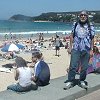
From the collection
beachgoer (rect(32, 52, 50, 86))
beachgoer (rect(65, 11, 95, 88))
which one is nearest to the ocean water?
beachgoer (rect(32, 52, 50, 86))

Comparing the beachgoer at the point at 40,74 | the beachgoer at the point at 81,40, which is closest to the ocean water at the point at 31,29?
the beachgoer at the point at 40,74

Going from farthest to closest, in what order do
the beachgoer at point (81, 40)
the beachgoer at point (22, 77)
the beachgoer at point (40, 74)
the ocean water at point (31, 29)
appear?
the ocean water at point (31, 29)
the beachgoer at point (40, 74)
the beachgoer at point (81, 40)
the beachgoer at point (22, 77)

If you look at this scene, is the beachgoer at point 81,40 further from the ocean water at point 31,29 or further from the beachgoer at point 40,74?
the ocean water at point 31,29

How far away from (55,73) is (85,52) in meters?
5.59

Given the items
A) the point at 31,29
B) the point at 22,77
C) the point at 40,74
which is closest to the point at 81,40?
the point at 40,74

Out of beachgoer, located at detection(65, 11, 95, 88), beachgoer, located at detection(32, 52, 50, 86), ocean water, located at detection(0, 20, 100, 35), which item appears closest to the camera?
beachgoer, located at detection(65, 11, 95, 88)

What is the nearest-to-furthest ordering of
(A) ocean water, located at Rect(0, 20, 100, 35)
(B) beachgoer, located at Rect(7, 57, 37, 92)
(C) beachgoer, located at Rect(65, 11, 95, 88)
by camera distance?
(B) beachgoer, located at Rect(7, 57, 37, 92) < (C) beachgoer, located at Rect(65, 11, 95, 88) < (A) ocean water, located at Rect(0, 20, 100, 35)

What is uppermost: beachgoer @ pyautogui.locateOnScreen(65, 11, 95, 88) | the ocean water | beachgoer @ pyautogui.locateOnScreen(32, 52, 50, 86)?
beachgoer @ pyautogui.locateOnScreen(65, 11, 95, 88)

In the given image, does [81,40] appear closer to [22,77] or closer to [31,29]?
[22,77]

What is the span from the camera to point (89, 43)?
613 cm

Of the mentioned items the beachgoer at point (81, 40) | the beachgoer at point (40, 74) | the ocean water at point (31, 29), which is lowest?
the ocean water at point (31, 29)

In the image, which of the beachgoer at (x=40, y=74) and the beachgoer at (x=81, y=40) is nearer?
the beachgoer at (x=81, y=40)

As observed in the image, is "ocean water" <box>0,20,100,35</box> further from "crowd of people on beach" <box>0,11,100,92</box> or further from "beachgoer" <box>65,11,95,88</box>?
"beachgoer" <box>65,11,95,88</box>

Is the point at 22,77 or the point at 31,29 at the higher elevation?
the point at 22,77
